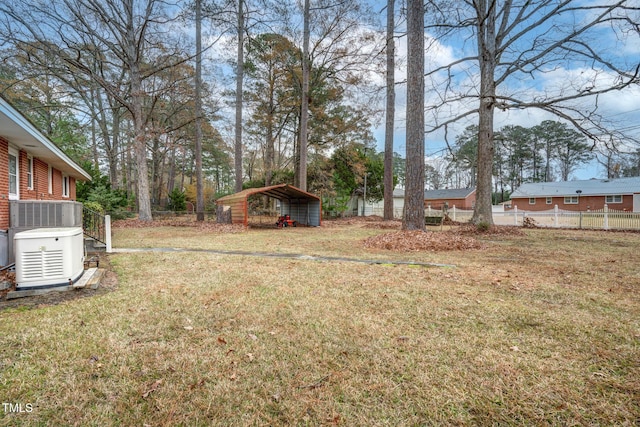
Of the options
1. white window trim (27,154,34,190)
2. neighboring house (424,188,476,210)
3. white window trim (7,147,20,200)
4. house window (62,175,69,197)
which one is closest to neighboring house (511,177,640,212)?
neighboring house (424,188,476,210)

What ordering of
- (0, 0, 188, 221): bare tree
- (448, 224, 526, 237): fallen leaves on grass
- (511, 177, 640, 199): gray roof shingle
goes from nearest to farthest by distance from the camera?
1. (448, 224, 526, 237): fallen leaves on grass
2. (0, 0, 188, 221): bare tree
3. (511, 177, 640, 199): gray roof shingle

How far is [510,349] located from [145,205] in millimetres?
19735

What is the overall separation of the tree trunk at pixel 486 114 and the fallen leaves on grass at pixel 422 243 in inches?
189

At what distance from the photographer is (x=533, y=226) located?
16.3 m

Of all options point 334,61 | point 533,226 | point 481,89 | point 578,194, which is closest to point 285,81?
point 334,61

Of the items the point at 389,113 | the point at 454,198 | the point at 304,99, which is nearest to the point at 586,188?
the point at 454,198

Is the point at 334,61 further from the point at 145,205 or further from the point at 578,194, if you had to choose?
the point at 578,194

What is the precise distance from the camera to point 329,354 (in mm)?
2527

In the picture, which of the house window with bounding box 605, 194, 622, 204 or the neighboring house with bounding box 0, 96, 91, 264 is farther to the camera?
the house window with bounding box 605, 194, 622, 204

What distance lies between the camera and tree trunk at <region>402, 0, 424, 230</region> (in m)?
9.45

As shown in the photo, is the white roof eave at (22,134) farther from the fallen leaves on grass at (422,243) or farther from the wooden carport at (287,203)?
the fallen leaves on grass at (422,243)

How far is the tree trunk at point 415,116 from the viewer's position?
372 inches

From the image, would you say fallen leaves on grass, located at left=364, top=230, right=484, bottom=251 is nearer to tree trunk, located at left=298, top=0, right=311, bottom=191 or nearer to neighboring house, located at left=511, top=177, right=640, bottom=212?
tree trunk, located at left=298, top=0, right=311, bottom=191

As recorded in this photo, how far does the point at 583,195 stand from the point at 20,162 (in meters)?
42.0
